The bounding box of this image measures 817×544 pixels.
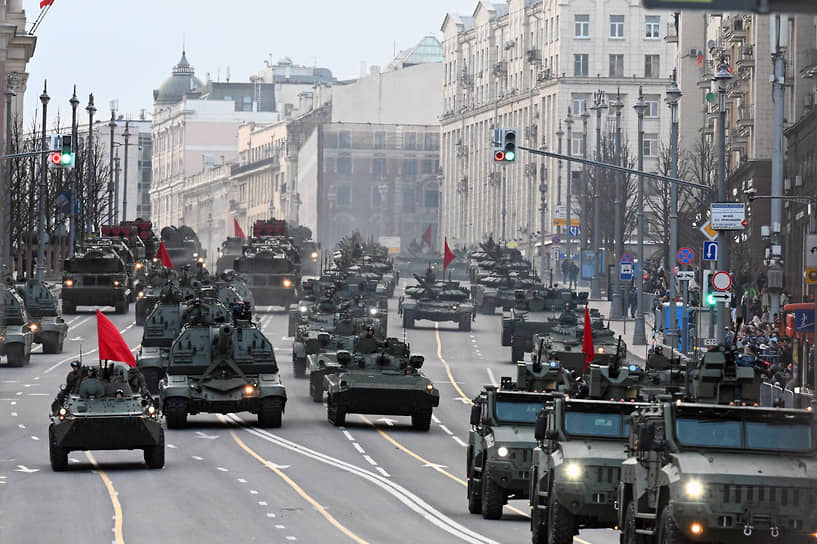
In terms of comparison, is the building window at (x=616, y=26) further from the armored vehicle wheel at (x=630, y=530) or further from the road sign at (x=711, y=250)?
the armored vehicle wheel at (x=630, y=530)

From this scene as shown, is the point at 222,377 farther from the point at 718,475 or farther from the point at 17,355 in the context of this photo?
the point at 718,475

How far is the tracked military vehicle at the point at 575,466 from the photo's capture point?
66.3 feet

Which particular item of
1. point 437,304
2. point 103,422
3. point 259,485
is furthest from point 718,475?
point 437,304

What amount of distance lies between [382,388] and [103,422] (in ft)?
29.5

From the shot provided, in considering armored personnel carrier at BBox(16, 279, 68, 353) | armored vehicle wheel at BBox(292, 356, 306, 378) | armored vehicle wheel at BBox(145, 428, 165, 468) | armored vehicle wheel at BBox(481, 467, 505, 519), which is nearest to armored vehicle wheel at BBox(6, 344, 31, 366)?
armored personnel carrier at BBox(16, 279, 68, 353)

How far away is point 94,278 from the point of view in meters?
66.5

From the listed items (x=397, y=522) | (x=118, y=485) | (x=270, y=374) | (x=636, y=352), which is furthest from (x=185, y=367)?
(x=636, y=352)

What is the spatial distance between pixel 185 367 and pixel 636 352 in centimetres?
2171

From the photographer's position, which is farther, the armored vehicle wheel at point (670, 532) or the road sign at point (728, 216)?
the road sign at point (728, 216)

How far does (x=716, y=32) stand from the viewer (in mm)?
88688

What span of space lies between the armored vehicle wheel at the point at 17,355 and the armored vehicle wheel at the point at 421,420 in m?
15.5

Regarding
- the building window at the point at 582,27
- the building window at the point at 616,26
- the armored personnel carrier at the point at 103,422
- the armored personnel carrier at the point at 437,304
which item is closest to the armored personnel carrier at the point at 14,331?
the armored personnel carrier at the point at 437,304

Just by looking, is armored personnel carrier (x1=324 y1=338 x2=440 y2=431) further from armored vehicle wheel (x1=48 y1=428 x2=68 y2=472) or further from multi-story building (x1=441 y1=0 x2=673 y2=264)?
multi-story building (x1=441 y1=0 x2=673 y2=264)

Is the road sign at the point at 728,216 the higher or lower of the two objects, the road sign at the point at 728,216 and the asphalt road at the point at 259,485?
the higher
